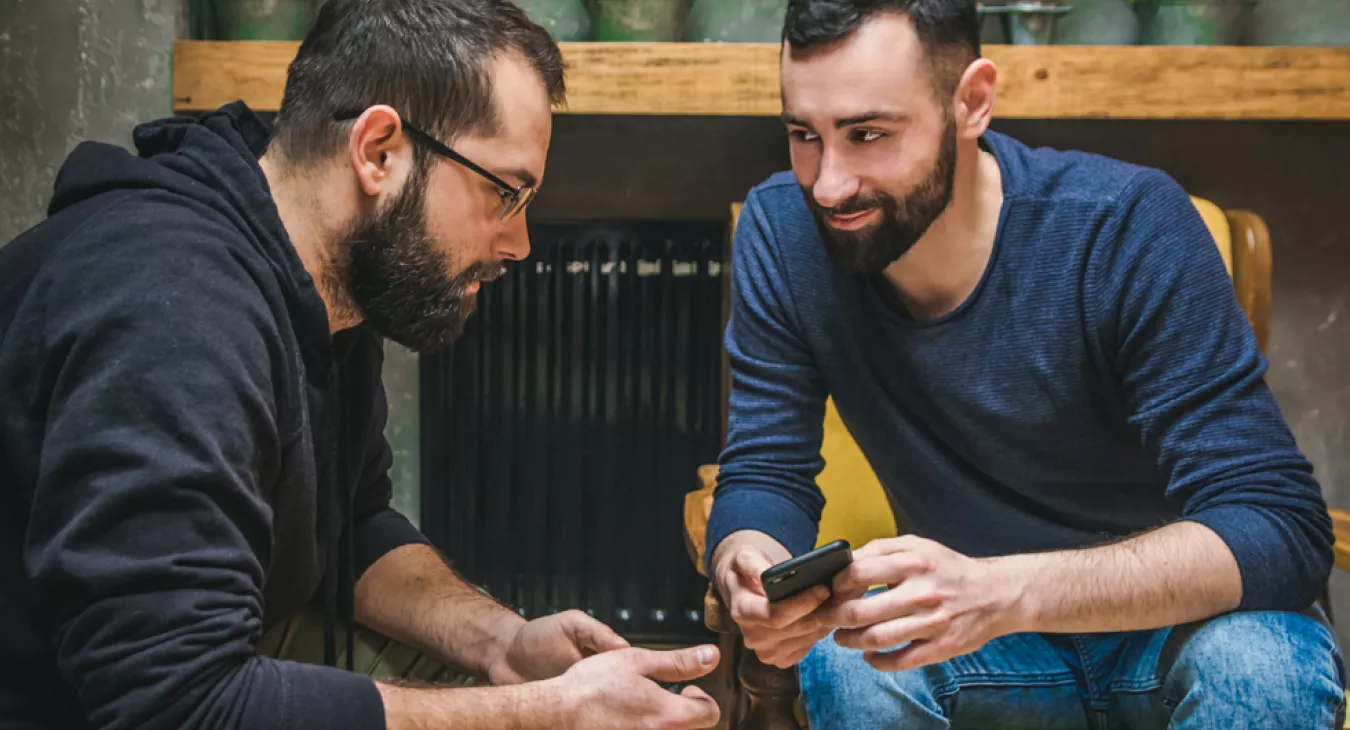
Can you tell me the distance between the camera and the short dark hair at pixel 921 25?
1402mm

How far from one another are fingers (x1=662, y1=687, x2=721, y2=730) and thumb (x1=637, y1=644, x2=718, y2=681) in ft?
0.07

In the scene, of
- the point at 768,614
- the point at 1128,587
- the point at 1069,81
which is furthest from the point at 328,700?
the point at 1069,81

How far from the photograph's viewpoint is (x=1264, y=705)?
1200mm

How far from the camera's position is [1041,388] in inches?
57.4

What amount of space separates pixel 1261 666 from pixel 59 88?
2126mm

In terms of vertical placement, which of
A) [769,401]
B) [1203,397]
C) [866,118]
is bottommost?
[769,401]

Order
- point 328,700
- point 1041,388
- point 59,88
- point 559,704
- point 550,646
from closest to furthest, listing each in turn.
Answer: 1. point 328,700
2. point 559,704
3. point 550,646
4. point 1041,388
5. point 59,88

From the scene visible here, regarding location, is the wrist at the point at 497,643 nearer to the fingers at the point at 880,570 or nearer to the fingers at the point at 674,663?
the fingers at the point at 674,663

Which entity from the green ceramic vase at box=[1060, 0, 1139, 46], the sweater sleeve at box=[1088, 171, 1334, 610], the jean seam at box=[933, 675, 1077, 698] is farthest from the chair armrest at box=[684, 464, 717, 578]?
the green ceramic vase at box=[1060, 0, 1139, 46]

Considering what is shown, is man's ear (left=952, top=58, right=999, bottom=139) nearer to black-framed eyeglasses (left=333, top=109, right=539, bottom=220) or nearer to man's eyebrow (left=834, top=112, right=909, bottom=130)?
man's eyebrow (left=834, top=112, right=909, bottom=130)

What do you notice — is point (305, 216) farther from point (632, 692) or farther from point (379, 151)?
point (632, 692)

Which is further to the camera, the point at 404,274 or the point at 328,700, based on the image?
the point at 404,274

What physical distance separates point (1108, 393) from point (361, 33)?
95cm

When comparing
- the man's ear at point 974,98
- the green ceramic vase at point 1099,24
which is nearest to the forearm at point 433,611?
the man's ear at point 974,98
